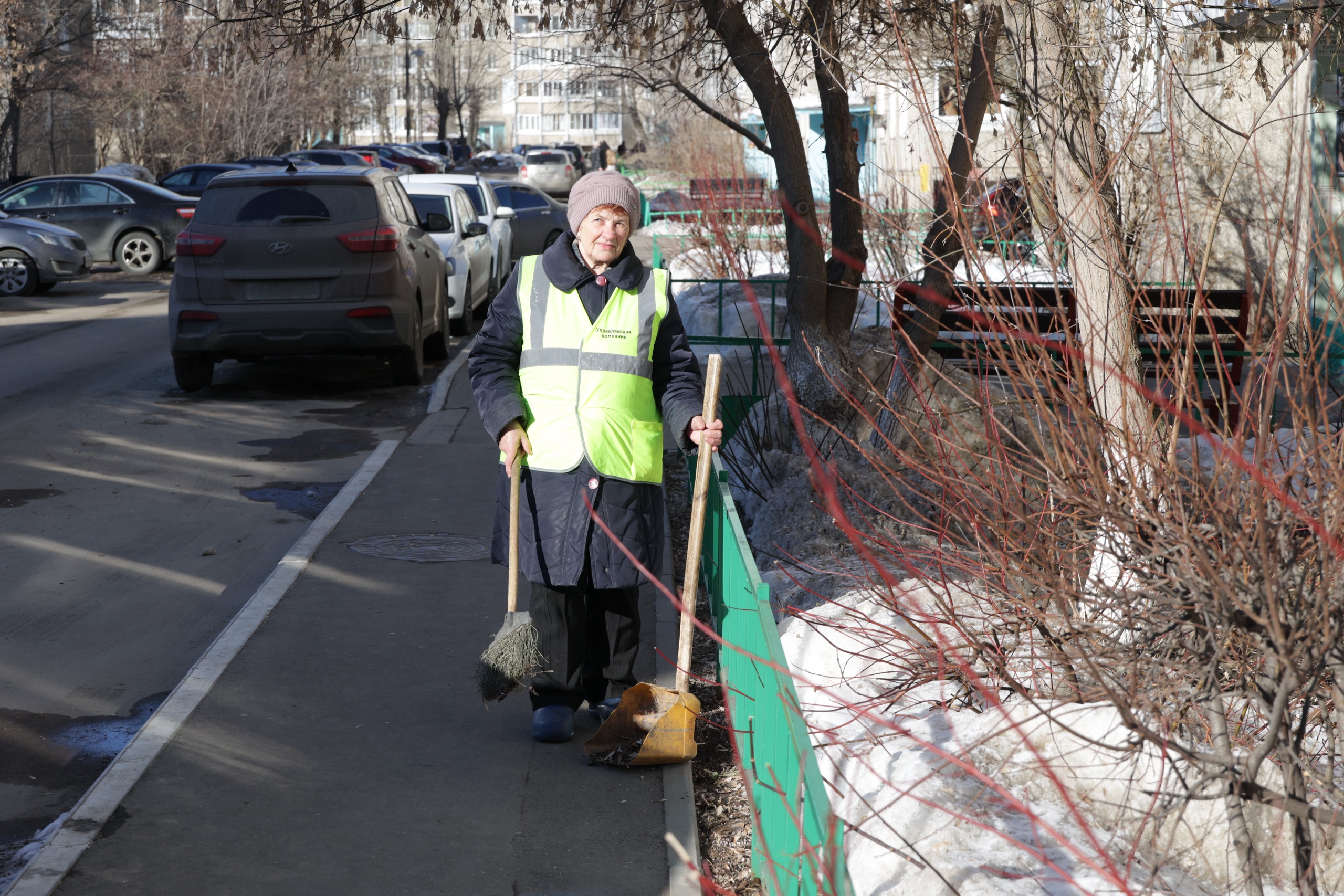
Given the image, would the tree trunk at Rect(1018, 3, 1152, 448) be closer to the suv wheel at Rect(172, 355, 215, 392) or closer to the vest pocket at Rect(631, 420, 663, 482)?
the vest pocket at Rect(631, 420, 663, 482)

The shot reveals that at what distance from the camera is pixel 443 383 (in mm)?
11383

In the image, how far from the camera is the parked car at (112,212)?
2133 centimetres

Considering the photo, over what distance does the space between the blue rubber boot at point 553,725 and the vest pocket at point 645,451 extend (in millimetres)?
823

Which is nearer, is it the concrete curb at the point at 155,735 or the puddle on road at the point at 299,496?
the concrete curb at the point at 155,735

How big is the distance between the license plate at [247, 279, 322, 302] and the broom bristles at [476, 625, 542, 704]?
7101 mm

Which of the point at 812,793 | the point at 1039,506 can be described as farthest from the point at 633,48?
the point at 812,793

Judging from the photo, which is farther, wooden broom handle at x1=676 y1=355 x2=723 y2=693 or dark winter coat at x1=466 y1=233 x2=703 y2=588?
dark winter coat at x1=466 y1=233 x2=703 y2=588

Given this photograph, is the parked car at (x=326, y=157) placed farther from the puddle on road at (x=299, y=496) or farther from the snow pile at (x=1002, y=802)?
the snow pile at (x=1002, y=802)

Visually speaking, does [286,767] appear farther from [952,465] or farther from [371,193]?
[371,193]

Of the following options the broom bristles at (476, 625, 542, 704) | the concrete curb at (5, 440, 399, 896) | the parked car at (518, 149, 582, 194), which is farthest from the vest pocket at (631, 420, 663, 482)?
the parked car at (518, 149, 582, 194)

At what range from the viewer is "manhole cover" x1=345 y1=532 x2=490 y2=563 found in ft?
21.3

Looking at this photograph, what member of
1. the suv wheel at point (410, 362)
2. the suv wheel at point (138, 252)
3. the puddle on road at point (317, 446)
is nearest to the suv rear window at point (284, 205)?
the suv wheel at point (410, 362)

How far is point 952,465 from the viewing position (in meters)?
3.49

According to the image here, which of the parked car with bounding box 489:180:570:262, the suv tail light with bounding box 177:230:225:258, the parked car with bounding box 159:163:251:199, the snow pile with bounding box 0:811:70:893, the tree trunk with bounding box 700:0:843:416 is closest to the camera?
the snow pile with bounding box 0:811:70:893
